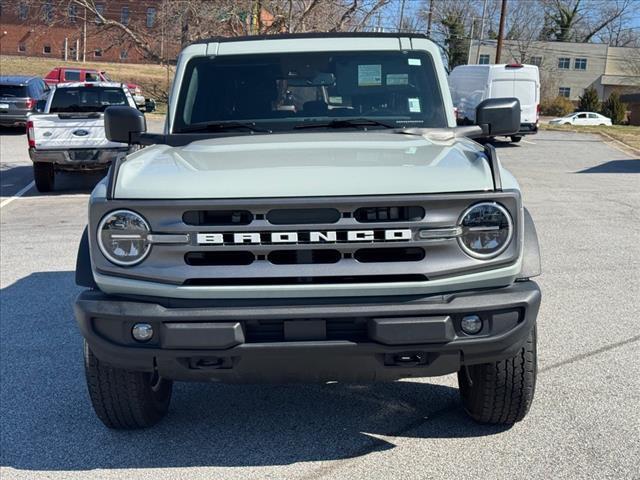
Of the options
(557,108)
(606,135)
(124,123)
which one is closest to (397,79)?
(124,123)

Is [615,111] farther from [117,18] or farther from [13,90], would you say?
[13,90]

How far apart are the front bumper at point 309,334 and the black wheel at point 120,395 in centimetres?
41

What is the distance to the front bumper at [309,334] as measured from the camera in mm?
3223

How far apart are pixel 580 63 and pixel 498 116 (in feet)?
259

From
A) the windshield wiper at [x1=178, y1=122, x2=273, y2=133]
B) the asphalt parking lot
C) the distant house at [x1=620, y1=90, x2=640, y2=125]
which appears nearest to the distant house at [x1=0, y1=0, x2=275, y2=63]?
the asphalt parking lot

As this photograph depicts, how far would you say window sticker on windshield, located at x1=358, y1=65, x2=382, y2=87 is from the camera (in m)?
4.90

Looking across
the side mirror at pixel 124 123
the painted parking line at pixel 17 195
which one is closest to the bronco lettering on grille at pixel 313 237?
the side mirror at pixel 124 123

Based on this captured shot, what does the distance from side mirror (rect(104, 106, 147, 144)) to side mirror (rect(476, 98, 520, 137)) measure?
2026 mm

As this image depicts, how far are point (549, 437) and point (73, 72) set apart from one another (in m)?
32.2

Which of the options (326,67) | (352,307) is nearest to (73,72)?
(326,67)

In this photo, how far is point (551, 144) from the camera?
24984mm

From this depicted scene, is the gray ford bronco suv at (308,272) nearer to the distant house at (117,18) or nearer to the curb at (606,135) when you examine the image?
the curb at (606,135)

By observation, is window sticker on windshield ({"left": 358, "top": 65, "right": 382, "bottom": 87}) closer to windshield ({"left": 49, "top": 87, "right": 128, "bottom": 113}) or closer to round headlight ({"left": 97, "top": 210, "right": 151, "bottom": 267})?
round headlight ({"left": 97, "top": 210, "right": 151, "bottom": 267})

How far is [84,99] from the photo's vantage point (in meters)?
14.2
